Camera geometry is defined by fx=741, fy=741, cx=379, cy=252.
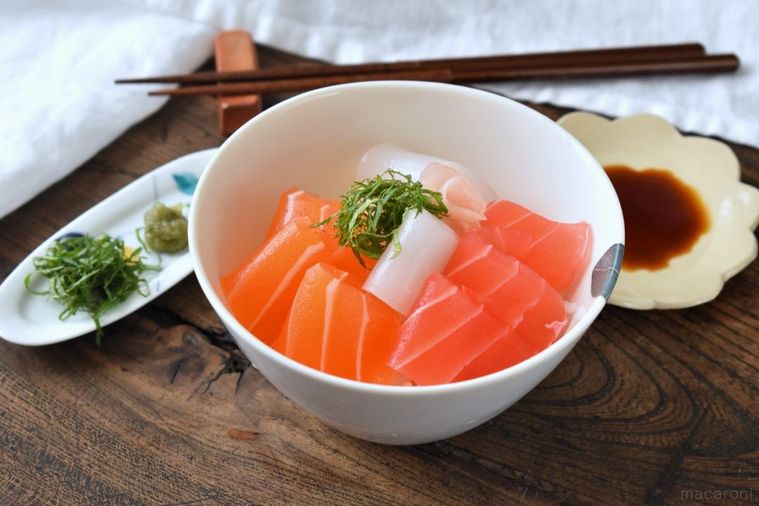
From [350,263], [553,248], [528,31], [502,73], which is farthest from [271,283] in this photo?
[528,31]

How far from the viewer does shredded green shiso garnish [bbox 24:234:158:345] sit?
1517 millimetres

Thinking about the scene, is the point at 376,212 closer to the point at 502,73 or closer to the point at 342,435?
the point at 342,435

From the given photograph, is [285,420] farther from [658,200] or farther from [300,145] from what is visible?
[658,200]

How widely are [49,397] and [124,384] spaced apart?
143mm

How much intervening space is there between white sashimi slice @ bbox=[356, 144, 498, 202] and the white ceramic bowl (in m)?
0.05

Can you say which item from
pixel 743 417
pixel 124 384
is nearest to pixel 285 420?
pixel 124 384

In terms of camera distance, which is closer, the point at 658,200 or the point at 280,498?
the point at 280,498

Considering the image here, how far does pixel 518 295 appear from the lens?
47.0 inches

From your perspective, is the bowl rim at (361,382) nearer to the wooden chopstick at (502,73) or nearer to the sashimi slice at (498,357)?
the sashimi slice at (498,357)

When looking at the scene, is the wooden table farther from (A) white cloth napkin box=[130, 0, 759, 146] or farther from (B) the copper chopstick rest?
(A) white cloth napkin box=[130, 0, 759, 146]

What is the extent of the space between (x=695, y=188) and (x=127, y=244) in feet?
4.43

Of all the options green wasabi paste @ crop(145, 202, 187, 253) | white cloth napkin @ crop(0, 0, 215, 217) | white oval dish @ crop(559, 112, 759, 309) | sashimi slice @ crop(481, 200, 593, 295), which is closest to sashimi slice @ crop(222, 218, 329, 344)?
sashimi slice @ crop(481, 200, 593, 295)

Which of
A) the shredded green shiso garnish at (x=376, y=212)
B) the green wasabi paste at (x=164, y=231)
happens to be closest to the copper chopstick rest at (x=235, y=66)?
the green wasabi paste at (x=164, y=231)

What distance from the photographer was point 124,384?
1.45 meters
